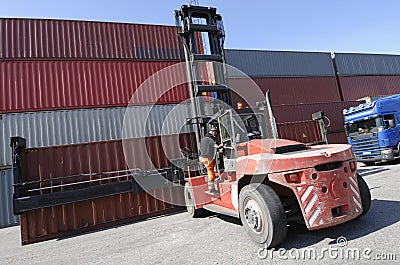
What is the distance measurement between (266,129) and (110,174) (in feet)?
15.8

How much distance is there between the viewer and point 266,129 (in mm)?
5422

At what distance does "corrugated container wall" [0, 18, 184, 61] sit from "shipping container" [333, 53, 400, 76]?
49.2 ft

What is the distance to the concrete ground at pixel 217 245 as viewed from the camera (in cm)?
345

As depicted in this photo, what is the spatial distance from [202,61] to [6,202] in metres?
9.50

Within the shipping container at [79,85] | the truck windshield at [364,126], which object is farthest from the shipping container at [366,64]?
the shipping container at [79,85]

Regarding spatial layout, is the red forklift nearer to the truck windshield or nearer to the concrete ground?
the concrete ground

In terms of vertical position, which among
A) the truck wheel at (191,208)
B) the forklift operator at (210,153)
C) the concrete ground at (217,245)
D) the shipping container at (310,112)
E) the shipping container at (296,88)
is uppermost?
the shipping container at (296,88)

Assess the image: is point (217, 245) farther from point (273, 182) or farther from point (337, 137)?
point (337, 137)

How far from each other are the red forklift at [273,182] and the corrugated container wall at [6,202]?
8194mm

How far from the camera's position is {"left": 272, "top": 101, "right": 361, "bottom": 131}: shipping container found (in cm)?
1537

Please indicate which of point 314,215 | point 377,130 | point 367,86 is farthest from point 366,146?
point 367,86

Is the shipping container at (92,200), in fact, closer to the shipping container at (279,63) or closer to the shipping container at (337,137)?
the shipping container at (279,63)

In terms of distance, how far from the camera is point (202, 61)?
23.7ft

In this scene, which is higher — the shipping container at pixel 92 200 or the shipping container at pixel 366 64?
the shipping container at pixel 366 64
